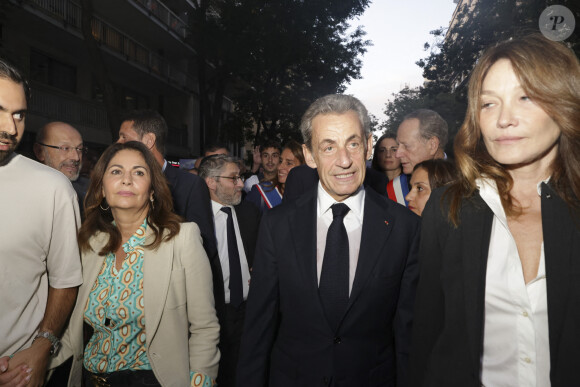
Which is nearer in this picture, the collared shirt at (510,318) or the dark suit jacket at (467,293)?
the dark suit jacket at (467,293)

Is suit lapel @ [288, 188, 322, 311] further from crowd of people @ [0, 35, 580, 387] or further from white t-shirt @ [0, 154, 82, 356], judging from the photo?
white t-shirt @ [0, 154, 82, 356]

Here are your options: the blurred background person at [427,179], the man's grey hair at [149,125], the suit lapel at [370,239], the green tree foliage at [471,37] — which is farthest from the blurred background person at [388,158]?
the green tree foliage at [471,37]

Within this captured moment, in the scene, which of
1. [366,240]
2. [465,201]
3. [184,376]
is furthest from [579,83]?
[184,376]

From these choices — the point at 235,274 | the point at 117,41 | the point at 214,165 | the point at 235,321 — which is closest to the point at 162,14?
the point at 117,41

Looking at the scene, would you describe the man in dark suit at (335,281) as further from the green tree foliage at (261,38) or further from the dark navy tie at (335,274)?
the green tree foliage at (261,38)

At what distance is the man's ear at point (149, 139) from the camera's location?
4163 mm

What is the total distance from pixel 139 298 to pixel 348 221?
138 centimetres

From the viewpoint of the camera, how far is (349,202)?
7.87 feet

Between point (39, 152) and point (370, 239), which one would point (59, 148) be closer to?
point (39, 152)

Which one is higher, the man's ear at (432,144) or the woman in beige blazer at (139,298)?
the man's ear at (432,144)

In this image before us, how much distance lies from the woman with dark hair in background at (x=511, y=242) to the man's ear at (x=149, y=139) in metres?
3.11

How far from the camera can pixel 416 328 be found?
1.93 meters

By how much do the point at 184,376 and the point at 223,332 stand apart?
1106mm

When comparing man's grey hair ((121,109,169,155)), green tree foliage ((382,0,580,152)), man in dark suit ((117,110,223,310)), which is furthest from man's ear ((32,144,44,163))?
green tree foliage ((382,0,580,152))
